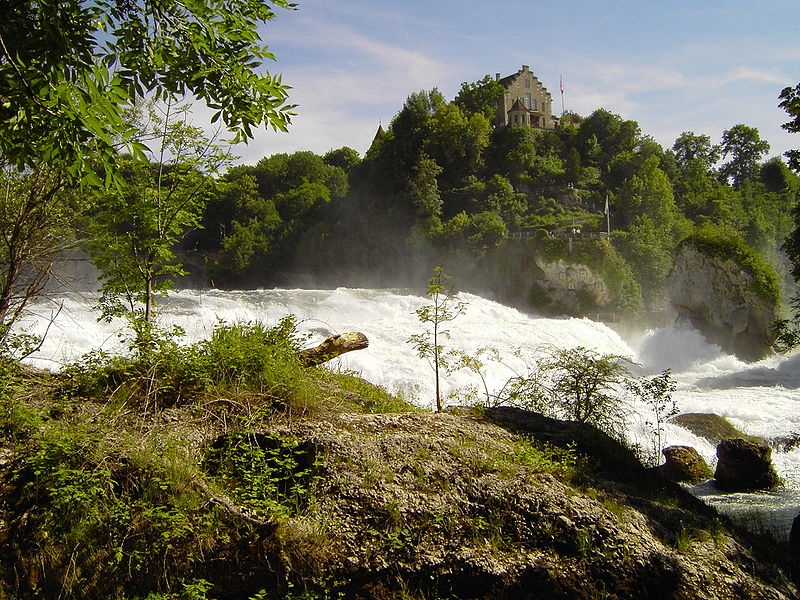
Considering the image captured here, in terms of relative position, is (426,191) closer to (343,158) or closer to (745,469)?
(343,158)

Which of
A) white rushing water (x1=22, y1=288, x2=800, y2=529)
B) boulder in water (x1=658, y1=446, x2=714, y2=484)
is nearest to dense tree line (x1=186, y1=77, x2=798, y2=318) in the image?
white rushing water (x1=22, y1=288, x2=800, y2=529)

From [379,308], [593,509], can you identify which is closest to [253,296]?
[379,308]

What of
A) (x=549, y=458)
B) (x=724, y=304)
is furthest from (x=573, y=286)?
(x=549, y=458)

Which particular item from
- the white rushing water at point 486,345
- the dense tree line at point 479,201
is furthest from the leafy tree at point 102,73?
the dense tree line at point 479,201

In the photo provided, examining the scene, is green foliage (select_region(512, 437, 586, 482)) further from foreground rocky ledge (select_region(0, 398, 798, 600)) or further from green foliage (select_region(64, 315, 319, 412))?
green foliage (select_region(64, 315, 319, 412))

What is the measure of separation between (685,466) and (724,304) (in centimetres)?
2365

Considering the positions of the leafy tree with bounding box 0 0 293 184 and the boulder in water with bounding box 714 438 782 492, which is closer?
the leafy tree with bounding box 0 0 293 184

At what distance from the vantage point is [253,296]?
24047mm

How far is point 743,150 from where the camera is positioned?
210 ft

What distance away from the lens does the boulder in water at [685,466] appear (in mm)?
10578

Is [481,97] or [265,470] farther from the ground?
[481,97]

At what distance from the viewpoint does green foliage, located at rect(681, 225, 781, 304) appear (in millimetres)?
30219

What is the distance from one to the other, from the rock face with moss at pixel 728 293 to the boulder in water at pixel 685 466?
22483 mm

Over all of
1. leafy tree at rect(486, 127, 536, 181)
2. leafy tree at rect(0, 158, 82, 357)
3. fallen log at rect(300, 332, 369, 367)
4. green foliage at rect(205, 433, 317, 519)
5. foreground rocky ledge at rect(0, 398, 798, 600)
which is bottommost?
foreground rocky ledge at rect(0, 398, 798, 600)
